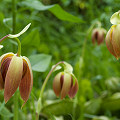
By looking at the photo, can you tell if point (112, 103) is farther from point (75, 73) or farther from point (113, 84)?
point (75, 73)

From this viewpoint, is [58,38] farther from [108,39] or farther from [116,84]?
[108,39]

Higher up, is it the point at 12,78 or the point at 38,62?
the point at 12,78

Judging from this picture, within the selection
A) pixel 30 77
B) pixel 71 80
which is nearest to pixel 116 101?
pixel 71 80

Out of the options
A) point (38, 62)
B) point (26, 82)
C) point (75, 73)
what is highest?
point (26, 82)

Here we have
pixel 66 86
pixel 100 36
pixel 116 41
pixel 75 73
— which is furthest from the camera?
pixel 75 73

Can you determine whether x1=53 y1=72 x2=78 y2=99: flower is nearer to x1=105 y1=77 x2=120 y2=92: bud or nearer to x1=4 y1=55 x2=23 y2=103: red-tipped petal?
x1=4 y1=55 x2=23 y2=103: red-tipped petal

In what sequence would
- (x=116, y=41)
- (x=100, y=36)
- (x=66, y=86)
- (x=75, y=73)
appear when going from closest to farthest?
(x=116, y=41), (x=66, y=86), (x=100, y=36), (x=75, y=73)

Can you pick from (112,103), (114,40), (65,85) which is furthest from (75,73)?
(114,40)

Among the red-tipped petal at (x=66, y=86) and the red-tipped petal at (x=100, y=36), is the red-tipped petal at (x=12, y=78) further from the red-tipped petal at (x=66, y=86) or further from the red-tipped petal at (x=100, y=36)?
the red-tipped petal at (x=100, y=36)
